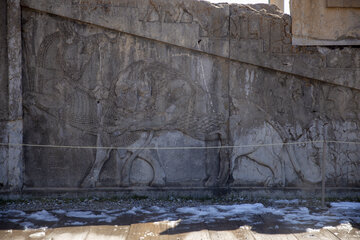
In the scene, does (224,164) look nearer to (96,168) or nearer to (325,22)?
(96,168)

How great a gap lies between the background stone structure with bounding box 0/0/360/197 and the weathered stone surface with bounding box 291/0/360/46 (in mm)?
185

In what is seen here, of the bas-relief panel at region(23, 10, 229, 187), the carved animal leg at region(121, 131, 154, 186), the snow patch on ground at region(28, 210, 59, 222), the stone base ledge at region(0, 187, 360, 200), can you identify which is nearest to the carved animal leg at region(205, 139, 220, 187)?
the bas-relief panel at region(23, 10, 229, 187)

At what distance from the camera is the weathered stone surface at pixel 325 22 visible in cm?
676

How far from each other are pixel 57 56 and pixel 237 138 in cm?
313

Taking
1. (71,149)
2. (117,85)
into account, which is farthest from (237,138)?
(71,149)

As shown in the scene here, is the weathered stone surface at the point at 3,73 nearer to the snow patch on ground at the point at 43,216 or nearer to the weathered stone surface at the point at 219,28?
the weathered stone surface at the point at 219,28

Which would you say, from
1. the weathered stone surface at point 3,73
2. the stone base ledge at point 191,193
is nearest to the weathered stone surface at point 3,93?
the weathered stone surface at point 3,73

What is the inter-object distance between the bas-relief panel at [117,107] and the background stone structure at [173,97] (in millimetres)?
16

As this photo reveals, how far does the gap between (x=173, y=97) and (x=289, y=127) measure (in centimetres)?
195

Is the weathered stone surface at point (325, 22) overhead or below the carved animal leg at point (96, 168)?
overhead

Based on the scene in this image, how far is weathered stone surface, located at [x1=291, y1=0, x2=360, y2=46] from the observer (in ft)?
22.2

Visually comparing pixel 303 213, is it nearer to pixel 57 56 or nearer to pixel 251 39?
pixel 251 39

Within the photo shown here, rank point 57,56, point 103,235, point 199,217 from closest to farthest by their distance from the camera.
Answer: point 103,235 < point 199,217 < point 57,56

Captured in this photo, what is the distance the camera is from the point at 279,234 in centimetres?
489
